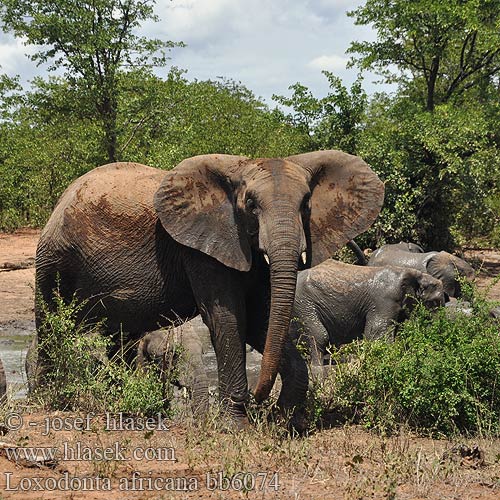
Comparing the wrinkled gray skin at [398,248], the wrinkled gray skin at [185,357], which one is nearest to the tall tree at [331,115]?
the wrinkled gray skin at [398,248]

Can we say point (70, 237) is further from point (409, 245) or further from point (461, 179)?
point (461, 179)

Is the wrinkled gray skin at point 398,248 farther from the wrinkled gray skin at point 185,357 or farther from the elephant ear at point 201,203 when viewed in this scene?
the elephant ear at point 201,203

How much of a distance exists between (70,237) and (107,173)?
65 centimetres

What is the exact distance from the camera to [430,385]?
6984 millimetres

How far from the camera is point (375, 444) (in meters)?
6.49

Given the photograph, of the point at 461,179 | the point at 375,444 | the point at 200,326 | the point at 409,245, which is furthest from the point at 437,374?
the point at 461,179

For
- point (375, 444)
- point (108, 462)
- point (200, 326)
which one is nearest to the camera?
point (108, 462)

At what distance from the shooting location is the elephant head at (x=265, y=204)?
653 centimetres

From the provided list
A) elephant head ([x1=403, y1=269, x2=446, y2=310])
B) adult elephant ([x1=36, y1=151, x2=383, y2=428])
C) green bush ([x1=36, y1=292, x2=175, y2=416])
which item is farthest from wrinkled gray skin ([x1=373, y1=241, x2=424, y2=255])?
green bush ([x1=36, y1=292, x2=175, y2=416])

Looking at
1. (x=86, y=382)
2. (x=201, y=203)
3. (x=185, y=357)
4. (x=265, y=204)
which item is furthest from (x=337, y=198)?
(x=86, y=382)

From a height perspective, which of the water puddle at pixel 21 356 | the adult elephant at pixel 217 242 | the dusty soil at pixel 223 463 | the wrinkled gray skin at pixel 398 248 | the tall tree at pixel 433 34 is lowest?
the water puddle at pixel 21 356

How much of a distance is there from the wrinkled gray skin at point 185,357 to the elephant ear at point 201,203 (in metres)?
0.96

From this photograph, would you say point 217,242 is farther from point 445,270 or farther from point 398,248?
point 398,248

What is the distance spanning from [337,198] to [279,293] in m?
1.38
